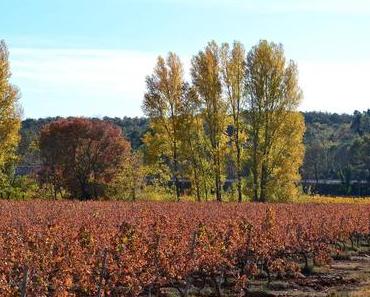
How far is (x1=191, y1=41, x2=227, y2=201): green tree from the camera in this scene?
1708 inches

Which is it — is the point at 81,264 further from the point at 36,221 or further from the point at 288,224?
the point at 288,224

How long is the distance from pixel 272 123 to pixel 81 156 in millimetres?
14237

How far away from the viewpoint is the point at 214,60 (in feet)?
146

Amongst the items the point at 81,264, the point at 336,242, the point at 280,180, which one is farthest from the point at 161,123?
the point at 81,264

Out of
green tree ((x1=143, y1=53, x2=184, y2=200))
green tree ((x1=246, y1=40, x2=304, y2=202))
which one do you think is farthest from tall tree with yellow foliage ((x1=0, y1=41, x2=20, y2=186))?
green tree ((x1=246, y1=40, x2=304, y2=202))

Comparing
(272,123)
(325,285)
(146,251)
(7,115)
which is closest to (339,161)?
(272,123)

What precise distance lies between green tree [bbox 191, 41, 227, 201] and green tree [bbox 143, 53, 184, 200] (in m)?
1.49

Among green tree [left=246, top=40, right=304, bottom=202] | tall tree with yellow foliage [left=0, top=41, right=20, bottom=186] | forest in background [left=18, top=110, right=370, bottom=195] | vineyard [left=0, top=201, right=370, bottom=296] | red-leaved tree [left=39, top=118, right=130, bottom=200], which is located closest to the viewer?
vineyard [left=0, top=201, right=370, bottom=296]

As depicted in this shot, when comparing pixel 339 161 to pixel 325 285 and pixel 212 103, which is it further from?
pixel 325 285

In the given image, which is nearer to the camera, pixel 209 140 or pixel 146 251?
pixel 146 251

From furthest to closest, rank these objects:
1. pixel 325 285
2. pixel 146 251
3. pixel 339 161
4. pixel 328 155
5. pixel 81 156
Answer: pixel 328 155 → pixel 339 161 → pixel 81 156 → pixel 325 285 → pixel 146 251

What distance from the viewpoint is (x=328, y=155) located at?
4441 inches

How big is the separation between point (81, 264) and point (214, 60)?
3375 centimetres

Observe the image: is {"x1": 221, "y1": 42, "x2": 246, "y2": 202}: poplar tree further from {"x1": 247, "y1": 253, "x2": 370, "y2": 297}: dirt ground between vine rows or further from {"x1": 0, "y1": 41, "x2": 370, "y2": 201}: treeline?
{"x1": 247, "y1": 253, "x2": 370, "y2": 297}: dirt ground between vine rows
